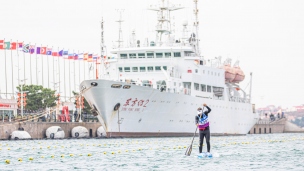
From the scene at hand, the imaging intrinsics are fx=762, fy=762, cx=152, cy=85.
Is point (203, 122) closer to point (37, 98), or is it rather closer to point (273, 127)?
point (37, 98)

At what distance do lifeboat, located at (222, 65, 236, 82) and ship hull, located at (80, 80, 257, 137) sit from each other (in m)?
15.0

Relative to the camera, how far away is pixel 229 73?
88875 mm

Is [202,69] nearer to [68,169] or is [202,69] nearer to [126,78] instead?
[126,78]

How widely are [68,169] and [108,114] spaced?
3737 centimetres

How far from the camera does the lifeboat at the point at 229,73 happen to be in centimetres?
8839

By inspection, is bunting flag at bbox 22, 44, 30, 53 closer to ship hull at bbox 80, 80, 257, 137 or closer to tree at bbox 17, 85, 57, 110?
tree at bbox 17, 85, 57, 110

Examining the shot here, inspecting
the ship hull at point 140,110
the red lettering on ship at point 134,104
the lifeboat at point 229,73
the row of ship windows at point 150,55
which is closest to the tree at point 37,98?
the lifeboat at point 229,73

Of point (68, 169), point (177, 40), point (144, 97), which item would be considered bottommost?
point (68, 169)

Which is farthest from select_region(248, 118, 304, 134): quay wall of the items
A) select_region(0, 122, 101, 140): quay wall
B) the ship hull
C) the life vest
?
the life vest

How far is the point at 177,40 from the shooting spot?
7825 centimetres

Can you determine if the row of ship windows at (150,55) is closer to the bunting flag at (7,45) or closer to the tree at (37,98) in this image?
the bunting flag at (7,45)

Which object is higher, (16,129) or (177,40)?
(177,40)

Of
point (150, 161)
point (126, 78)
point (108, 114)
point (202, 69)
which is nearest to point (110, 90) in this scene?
point (108, 114)

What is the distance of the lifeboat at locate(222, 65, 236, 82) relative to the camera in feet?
290
